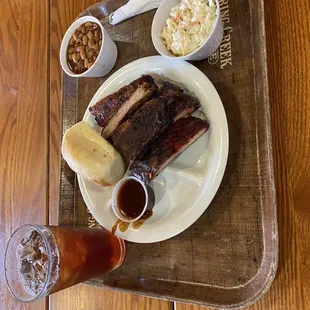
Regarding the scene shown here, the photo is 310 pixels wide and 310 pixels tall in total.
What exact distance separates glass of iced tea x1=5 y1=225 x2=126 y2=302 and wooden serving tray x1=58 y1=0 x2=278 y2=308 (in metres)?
0.13

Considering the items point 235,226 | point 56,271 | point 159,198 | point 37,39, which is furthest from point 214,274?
point 37,39

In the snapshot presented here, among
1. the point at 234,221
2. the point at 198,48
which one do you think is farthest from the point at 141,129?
the point at 234,221

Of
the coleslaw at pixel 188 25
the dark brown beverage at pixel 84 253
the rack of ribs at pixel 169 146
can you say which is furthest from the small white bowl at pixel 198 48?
the dark brown beverage at pixel 84 253

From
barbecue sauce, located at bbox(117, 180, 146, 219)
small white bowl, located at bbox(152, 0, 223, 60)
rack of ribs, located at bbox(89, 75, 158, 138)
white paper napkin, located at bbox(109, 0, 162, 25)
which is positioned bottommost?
barbecue sauce, located at bbox(117, 180, 146, 219)

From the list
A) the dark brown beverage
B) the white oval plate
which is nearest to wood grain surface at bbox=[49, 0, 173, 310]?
the dark brown beverage

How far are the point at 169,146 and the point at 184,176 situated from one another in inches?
4.8

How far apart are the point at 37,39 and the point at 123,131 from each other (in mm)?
890

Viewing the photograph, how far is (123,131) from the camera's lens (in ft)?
4.88

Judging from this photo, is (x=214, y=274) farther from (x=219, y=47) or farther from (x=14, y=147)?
(x=14, y=147)

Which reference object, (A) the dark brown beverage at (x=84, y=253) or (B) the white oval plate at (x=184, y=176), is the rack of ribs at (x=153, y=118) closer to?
(B) the white oval plate at (x=184, y=176)

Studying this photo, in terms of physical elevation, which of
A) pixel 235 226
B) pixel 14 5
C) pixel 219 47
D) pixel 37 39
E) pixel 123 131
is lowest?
pixel 235 226

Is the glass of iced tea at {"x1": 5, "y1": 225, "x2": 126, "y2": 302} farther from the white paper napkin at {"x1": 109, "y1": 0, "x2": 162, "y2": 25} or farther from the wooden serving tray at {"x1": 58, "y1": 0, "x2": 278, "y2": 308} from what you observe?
the white paper napkin at {"x1": 109, "y1": 0, "x2": 162, "y2": 25}

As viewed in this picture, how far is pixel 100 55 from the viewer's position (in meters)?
1.60

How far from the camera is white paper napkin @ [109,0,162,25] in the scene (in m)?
1.60
